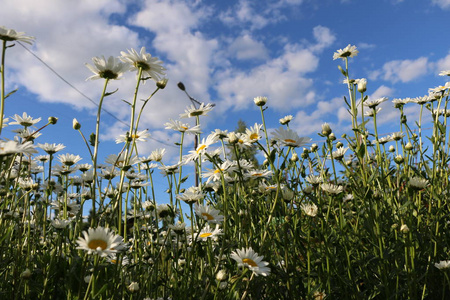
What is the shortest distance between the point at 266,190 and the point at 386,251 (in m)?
0.65

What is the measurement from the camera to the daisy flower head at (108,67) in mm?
1446

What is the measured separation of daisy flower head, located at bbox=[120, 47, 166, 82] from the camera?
1533mm

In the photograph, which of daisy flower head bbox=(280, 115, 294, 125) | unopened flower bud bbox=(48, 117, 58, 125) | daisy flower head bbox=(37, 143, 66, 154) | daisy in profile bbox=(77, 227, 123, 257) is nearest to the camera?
daisy in profile bbox=(77, 227, 123, 257)

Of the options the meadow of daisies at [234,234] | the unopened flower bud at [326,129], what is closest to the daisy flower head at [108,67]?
the meadow of daisies at [234,234]

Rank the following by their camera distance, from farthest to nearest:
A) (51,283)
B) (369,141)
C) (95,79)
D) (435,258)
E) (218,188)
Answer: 1. (369,141)
2. (218,188)
3. (435,258)
4. (51,283)
5. (95,79)

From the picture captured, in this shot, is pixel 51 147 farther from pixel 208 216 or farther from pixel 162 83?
pixel 208 216

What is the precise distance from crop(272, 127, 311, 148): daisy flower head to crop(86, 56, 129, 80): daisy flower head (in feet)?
2.40

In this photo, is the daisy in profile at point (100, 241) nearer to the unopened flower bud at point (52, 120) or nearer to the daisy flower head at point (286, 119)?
the unopened flower bud at point (52, 120)

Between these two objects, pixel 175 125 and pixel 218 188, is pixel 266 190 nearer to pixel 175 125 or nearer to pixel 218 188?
pixel 218 188

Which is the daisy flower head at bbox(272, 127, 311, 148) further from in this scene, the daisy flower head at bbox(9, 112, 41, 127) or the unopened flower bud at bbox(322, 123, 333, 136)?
the daisy flower head at bbox(9, 112, 41, 127)

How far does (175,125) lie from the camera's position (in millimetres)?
2113

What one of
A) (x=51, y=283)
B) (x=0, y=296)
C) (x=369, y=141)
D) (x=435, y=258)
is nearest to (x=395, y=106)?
(x=369, y=141)

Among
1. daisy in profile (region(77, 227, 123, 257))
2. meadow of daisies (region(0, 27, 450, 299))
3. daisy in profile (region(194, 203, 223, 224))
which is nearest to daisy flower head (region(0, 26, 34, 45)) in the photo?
meadow of daisies (region(0, 27, 450, 299))

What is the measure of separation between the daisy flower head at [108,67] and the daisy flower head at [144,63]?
59 mm
